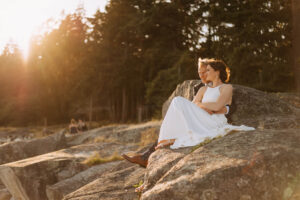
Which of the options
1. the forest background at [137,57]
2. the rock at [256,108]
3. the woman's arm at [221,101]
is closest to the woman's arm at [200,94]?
the woman's arm at [221,101]

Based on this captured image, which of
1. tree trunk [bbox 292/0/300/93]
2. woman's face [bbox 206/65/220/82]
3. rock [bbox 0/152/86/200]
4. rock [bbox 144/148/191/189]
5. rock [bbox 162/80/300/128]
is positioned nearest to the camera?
rock [bbox 144/148/191/189]

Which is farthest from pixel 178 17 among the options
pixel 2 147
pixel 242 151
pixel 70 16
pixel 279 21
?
pixel 242 151

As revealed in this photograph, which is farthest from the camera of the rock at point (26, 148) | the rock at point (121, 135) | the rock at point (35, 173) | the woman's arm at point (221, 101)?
the rock at point (121, 135)

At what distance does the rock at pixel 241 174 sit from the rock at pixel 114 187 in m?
1.65

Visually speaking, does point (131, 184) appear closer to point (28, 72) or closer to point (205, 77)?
point (205, 77)

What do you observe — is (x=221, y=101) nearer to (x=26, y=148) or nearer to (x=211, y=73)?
(x=211, y=73)

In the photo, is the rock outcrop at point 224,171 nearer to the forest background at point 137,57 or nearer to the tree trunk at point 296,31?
the tree trunk at point 296,31

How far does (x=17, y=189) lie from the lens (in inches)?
307

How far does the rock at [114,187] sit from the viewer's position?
4855 millimetres

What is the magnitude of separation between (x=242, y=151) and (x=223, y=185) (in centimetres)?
54

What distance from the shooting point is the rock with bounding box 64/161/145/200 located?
4855 millimetres

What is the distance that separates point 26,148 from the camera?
38.8ft

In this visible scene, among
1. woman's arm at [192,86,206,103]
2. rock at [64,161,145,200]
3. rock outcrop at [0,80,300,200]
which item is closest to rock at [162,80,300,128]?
rock outcrop at [0,80,300,200]

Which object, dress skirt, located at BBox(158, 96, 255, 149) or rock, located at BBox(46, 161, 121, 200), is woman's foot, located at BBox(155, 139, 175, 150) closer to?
dress skirt, located at BBox(158, 96, 255, 149)
